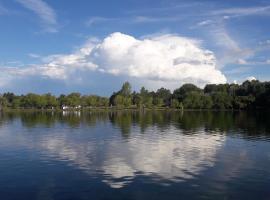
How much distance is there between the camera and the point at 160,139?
52062mm

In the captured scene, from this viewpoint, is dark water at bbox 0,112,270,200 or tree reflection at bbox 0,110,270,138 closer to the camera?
dark water at bbox 0,112,270,200

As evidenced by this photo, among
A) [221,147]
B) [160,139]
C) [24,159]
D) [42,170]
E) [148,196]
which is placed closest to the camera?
[148,196]

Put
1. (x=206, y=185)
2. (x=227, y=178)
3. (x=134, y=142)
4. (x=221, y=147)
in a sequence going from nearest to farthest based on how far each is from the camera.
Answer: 1. (x=206, y=185)
2. (x=227, y=178)
3. (x=221, y=147)
4. (x=134, y=142)

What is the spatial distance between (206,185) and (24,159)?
55.4ft

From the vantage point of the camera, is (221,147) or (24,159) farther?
(221,147)

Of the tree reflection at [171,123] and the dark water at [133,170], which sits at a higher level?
the tree reflection at [171,123]

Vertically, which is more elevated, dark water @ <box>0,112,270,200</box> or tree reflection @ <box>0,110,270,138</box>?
tree reflection @ <box>0,110,270,138</box>

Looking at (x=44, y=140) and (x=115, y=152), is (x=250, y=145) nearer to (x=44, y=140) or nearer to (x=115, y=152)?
(x=115, y=152)

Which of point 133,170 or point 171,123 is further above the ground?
point 171,123

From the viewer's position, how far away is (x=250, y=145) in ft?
152

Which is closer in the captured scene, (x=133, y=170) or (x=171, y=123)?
(x=133, y=170)

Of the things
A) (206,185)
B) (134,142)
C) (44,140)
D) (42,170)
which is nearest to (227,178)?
(206,185)

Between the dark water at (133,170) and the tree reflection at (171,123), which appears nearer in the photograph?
the dark water at (133,170)

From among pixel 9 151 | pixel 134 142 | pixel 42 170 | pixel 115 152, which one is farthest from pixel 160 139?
pixel 42 170
